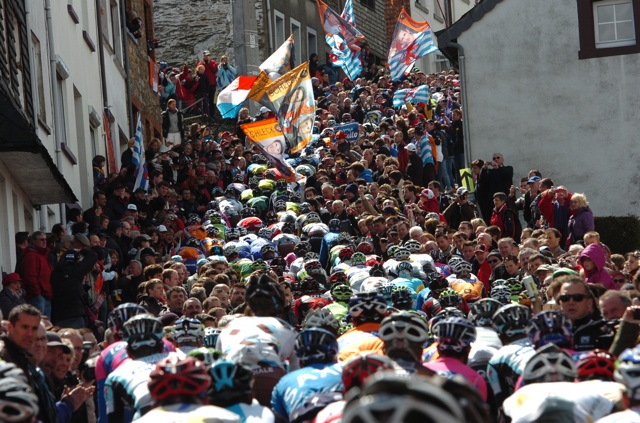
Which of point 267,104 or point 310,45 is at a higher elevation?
point 310,45

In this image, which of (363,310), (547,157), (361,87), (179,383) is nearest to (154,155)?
(547,157)

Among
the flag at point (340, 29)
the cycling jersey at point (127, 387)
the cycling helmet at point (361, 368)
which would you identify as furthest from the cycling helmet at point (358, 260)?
the flag at point (340, 29)

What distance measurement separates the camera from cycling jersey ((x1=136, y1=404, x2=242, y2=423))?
27.9ft

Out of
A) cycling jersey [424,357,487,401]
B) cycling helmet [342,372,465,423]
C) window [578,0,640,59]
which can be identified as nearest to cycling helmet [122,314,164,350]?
cycling jersey [424,357,487,401]

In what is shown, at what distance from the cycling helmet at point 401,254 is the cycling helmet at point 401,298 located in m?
4.26

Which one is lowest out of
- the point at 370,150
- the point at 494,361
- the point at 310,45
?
the point at 494,361

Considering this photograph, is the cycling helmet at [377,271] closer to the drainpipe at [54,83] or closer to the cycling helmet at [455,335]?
the cycling helmet at [455,335]

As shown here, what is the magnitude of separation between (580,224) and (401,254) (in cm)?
490

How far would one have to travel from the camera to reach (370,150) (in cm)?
3266

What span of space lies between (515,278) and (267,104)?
15384 mm

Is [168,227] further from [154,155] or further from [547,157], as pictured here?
[547,157]

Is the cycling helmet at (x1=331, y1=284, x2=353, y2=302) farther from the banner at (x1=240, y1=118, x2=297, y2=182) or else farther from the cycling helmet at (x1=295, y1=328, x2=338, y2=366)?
the banner at (x1=240, y1=118, x2=297, y2=182)

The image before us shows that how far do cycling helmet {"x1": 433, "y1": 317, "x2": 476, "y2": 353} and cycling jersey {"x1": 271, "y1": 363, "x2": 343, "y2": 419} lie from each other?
1012 mm

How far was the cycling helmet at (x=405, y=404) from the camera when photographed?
566cm
